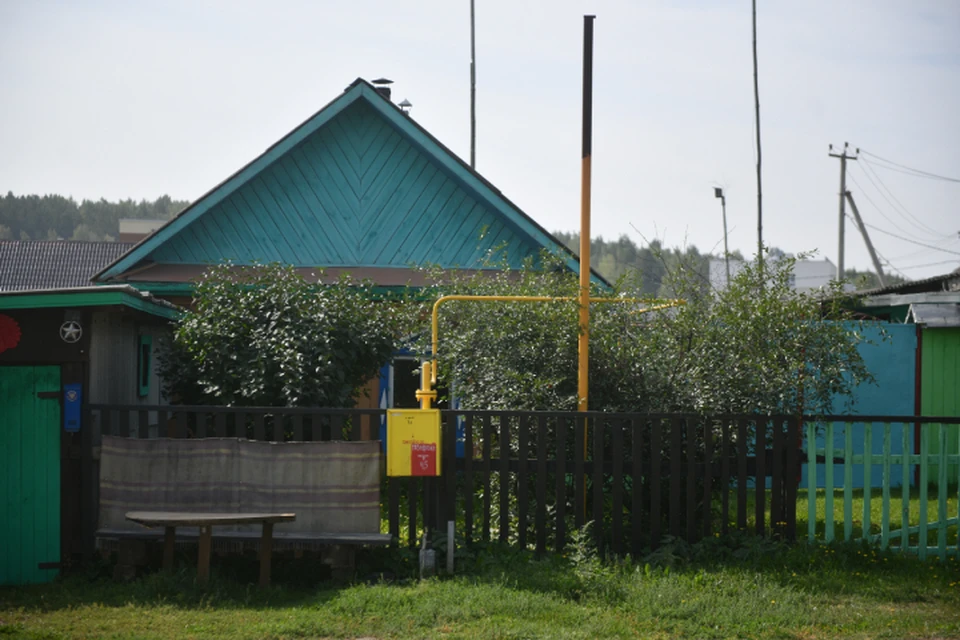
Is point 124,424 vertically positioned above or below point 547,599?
above

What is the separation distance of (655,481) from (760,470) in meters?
0.95

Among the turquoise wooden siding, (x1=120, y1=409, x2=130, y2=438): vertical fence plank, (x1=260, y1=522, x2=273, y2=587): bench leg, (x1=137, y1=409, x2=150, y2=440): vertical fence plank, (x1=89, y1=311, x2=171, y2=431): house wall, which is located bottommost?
(x1=260, y1=522, x2=273, y2=587): bench leg

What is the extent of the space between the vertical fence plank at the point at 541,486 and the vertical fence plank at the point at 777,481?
202 centimetres

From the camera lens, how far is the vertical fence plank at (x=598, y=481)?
8.31 metres

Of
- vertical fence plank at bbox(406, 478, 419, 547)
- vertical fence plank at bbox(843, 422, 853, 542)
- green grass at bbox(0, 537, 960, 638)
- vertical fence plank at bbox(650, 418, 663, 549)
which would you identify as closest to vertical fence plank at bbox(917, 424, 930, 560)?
→ green grass at bbox(0, 537, 960, 638)

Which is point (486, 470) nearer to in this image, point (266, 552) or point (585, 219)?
point (266, 552)

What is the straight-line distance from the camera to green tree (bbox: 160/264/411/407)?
9062mm

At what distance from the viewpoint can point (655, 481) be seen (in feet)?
27.4

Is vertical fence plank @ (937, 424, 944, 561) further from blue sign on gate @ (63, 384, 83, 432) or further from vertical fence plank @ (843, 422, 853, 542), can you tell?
blue sign on gate @ (63, 384, 83, 432)

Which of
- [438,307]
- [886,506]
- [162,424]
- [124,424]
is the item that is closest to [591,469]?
[438,307]

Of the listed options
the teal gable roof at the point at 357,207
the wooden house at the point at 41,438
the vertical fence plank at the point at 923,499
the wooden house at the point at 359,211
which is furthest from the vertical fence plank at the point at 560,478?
the teal gable roof at the point at 357,207

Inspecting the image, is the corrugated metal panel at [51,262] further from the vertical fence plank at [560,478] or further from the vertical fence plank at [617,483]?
the vertical fence plank at [617,483]

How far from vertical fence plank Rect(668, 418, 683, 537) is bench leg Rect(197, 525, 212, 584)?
3.99 meters

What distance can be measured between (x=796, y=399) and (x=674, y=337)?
1.24 meters
